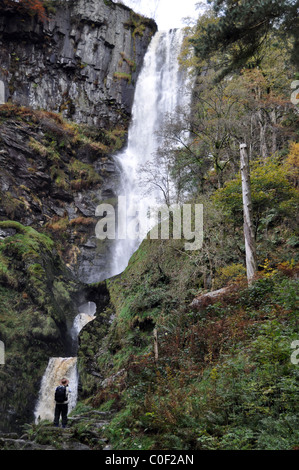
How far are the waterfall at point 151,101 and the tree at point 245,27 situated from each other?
22871mm

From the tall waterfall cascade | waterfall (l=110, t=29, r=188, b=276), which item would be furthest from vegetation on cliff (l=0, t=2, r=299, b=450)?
waterfall (l=110, t=29, r=188, b=276)

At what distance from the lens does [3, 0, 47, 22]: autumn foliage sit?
31.8 metres

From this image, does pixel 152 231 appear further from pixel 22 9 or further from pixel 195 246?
pixel 22 9

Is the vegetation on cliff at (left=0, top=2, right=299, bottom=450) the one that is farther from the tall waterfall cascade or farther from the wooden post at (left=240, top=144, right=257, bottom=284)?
the tall waterfall cascade

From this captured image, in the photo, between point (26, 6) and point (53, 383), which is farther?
point (26, 6)

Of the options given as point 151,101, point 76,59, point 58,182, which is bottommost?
point 58,182

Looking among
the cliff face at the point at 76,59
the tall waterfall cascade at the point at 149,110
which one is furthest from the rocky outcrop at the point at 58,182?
the cliff face at the point at 76,59

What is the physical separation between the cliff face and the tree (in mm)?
30934

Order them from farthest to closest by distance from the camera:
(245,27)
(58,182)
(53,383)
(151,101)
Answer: (151,101), (58,182), (53,383), (245,27)

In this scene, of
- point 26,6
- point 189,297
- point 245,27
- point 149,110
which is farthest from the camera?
point 149,110

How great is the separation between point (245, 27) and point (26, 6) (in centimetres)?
3454

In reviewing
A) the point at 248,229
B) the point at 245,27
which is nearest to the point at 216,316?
the point at 248,229

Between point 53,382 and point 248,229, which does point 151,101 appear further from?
point 53,382

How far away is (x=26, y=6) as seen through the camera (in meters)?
32.1
